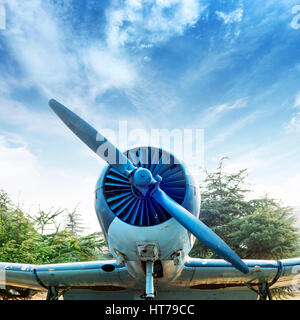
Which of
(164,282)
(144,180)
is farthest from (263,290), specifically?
(144,180)

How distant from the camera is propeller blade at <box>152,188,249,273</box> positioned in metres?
4.16

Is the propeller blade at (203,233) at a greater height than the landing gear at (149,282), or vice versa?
the propeller blade at (203,233)

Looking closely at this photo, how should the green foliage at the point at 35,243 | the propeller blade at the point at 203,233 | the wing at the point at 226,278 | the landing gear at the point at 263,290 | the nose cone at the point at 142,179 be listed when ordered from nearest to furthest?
1. the propeller blade at the point at 203,233
2. the nose cone at the point at 142,179
3. the wing at the point at 226,278
4. the landing gear at the point at 263,290
5. the green foliage at the point at 35,243

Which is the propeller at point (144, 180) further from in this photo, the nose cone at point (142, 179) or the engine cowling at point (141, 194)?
the engine cowling at point (141, 194)

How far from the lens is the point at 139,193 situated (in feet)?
15.1

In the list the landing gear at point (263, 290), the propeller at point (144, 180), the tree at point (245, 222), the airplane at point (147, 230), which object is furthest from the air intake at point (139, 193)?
the tree at point (245, 222)

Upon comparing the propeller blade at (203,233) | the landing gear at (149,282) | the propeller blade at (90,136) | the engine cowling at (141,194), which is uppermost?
the propeller blade at (90,136)

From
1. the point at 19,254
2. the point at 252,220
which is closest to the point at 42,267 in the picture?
the point at 19,254

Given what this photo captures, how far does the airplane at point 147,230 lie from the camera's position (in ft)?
14.7

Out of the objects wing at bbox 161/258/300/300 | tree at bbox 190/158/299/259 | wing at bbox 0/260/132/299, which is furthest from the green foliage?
tree at bbox 190/158/299/259

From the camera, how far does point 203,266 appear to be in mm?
6043

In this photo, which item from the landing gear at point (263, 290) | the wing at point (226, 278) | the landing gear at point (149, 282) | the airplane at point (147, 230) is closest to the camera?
the airplane at point (147, 230)
